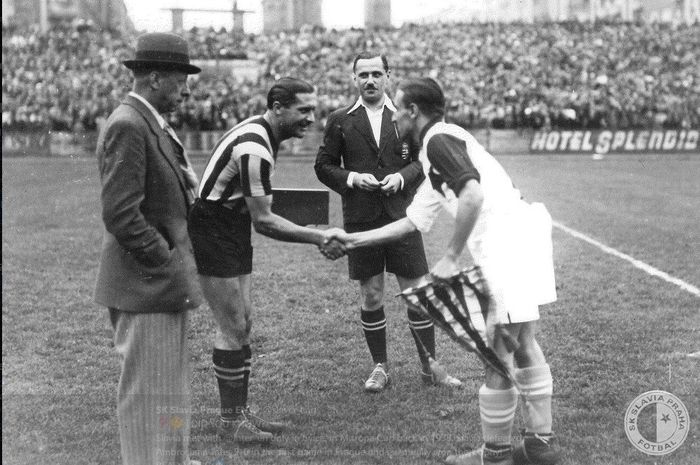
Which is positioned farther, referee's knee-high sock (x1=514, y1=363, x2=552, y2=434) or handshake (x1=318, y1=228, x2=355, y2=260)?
handshake (x1=318, y1=228, x2=355, y2=260)

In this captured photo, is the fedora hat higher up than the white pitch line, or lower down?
higher up

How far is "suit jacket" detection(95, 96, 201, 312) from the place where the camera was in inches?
137

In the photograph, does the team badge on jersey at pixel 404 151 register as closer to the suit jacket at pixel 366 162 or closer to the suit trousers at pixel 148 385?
the suit jacket at pixel 366 162

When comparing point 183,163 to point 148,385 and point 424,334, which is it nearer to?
point 148,385

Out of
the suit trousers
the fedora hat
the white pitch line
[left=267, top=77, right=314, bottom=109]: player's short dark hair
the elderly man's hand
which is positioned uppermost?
the fedora hat

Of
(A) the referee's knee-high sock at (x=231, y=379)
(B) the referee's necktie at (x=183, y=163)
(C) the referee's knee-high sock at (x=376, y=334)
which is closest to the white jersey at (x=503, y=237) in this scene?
(B) the referee's necktie at (x=183, y=163)

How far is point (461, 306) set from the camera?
13.0ft

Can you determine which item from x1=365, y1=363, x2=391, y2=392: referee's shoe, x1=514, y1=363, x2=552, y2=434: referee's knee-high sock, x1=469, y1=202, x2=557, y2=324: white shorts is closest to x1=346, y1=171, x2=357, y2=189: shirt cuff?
x1=365, y1=363, x2=391, y2=392: referee's shoe

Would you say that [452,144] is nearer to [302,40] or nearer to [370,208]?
[370,208]

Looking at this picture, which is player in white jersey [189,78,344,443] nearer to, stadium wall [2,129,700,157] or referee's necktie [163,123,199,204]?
referee's necktie [163,123,199,204]

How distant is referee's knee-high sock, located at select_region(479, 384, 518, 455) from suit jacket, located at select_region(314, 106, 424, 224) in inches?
76.3

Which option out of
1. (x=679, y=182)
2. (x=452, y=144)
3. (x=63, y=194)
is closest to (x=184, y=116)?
(x=63, y=194)

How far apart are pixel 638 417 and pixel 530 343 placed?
3.47ft

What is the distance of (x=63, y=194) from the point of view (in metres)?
18.0
